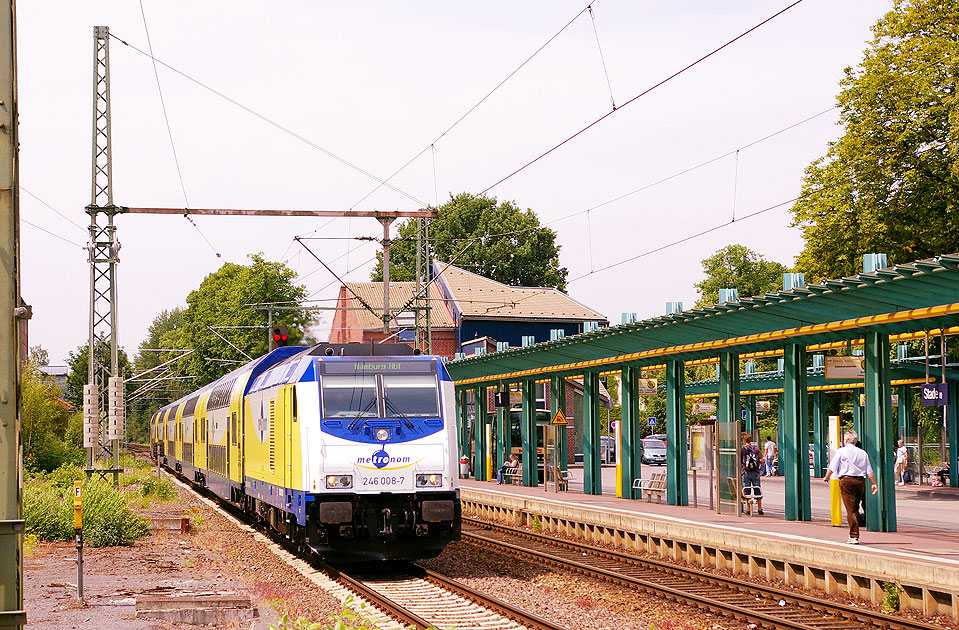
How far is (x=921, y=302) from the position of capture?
49.7 ft

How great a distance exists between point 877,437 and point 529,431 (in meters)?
15.3

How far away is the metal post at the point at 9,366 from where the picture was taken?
5.01 metres

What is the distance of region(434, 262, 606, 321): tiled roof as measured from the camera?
2798 inches

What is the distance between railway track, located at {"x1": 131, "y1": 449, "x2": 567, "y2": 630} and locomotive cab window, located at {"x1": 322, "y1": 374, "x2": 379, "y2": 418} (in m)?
2.16

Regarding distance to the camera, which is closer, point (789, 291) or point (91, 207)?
point (789, 291)

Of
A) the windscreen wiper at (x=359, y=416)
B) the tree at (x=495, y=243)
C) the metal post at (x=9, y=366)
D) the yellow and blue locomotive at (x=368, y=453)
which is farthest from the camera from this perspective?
A: the tree at (x=495, y=243)

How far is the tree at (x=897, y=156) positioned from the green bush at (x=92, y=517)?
22021mm

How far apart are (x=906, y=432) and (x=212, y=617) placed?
27.9 m

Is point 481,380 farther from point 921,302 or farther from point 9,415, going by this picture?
point 9,415

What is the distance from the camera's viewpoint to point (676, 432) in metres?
23.8

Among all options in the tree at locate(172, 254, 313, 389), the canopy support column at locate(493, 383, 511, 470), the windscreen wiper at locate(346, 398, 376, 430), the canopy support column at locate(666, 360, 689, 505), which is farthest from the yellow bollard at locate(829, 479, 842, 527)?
the tree at locate(172, 254, 313, 389)

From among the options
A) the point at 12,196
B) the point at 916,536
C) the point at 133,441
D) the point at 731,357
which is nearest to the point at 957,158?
the point at 731,357

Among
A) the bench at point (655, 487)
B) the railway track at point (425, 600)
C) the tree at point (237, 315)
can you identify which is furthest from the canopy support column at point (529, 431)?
the tree at point (237, 315)

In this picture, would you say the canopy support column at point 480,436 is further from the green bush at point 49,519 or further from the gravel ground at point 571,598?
the gravel ground at point 571,598
